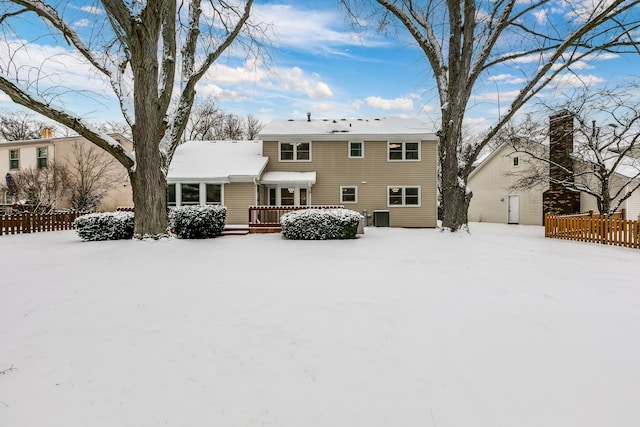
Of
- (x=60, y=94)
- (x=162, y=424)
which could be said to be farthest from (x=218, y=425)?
(x=60, y=94)

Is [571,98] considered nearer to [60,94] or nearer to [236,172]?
[236,172]

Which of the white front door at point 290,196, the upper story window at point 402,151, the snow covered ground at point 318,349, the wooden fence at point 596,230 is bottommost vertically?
the snow covered ground at point 318,349

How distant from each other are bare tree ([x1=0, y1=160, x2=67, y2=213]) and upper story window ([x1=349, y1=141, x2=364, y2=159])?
1744 centimetres

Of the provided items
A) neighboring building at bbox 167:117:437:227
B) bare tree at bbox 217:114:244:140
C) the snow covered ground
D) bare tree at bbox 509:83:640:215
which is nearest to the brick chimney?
bare tree at bbox 509:83:640:215

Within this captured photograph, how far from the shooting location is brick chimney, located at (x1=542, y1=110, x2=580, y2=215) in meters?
19.1

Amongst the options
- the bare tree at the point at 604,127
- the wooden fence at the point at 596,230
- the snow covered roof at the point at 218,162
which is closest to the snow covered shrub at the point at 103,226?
the snow covered roof at the point at 218,162

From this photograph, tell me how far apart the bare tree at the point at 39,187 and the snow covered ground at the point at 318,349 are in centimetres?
1796

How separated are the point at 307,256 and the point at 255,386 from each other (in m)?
5.74

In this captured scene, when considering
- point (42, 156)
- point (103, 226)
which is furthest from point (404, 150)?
point (42, 156)

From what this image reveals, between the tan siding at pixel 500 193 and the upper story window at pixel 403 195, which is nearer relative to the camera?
the upper story window at pixel 403 195

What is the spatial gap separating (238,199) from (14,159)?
18.4 metres

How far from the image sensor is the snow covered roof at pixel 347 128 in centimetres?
2092

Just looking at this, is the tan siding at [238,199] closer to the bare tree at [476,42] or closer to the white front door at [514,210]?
the bare tree at [476,42]

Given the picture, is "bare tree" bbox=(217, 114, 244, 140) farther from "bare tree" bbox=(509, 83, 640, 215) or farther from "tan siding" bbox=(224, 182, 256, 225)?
"bare tree" bbox=(509, 83, 640, 215)
